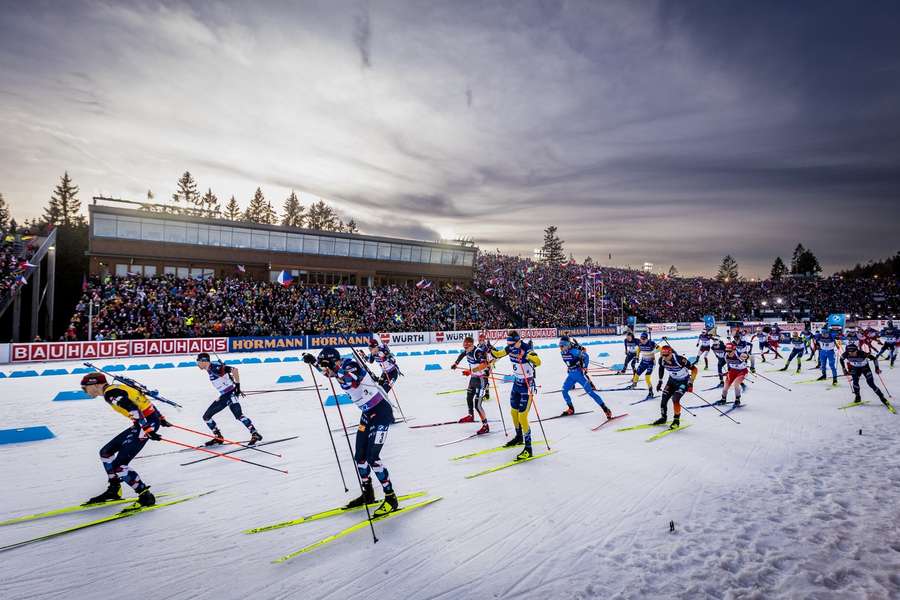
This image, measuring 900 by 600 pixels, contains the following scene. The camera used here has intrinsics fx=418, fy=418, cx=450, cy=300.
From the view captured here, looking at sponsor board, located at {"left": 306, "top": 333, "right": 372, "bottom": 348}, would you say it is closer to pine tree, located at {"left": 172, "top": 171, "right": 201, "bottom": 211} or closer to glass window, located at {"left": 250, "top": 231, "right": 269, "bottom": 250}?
glass window, located at {"left": 250, "top": 231, "right": 269, "bottom": 250}

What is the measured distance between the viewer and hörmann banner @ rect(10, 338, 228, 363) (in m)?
23.5

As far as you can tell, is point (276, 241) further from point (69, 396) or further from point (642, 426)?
point (642, 426)

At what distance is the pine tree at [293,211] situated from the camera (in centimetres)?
8938

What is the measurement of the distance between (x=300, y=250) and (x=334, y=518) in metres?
42.6

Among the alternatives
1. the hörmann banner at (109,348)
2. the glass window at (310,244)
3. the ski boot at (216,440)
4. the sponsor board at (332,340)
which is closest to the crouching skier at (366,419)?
the ski boot at (216,440)

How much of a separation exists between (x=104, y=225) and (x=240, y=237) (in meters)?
10.6

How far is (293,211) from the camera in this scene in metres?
90.0

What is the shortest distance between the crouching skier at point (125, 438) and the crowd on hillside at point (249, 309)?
27183mm

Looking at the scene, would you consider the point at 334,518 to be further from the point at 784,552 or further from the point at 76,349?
the point at 76,349

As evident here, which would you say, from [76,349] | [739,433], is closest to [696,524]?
[739,433]

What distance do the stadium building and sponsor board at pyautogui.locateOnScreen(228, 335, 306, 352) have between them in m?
13.1

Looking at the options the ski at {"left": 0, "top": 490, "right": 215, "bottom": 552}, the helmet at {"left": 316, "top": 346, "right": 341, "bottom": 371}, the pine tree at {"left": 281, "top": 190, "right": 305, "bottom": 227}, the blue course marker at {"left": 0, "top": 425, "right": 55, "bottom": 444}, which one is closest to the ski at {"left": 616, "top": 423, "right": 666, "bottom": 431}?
the helmet at {"left": 316, "top": 346, "right": 341, "bottom": 371}

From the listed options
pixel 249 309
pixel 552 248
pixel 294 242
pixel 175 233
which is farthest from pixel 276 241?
pixel 552 248

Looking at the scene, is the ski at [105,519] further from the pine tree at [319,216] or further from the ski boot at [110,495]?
the pine tree at [319,216]
